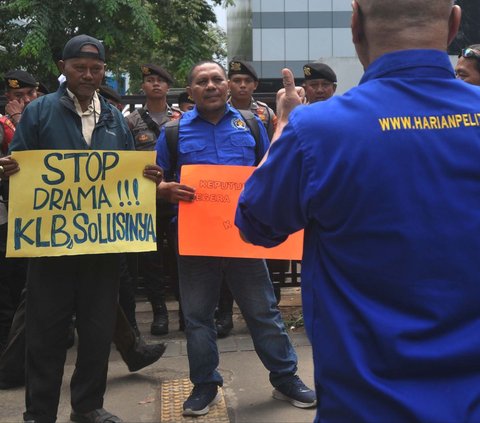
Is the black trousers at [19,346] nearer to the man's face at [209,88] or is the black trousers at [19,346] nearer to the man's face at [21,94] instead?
the man's face at [209,88]

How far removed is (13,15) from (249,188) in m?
10.7

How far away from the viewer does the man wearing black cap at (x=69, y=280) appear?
11.7 ft

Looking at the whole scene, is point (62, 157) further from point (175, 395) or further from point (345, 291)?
point (345, 291)

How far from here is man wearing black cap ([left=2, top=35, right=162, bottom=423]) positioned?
3.57m

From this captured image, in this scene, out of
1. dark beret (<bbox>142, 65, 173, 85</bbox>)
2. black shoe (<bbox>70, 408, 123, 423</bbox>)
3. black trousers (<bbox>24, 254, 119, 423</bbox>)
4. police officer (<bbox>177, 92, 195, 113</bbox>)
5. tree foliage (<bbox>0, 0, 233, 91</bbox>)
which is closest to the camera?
black trousers (<bbox>24, 254, 119, 423</bbox>)

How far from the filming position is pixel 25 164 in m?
3.61

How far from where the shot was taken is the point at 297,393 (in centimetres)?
412

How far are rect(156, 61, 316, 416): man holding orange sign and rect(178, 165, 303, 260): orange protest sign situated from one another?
72 mm

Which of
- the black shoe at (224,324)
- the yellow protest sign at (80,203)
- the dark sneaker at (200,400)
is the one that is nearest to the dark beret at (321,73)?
the black shoe at (224,324)

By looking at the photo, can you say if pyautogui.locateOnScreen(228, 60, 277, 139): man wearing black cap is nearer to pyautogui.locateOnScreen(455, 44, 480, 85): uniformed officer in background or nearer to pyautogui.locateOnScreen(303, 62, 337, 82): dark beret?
pyautogui.locateOnScreen(303, 62, 337, 82): dark beret

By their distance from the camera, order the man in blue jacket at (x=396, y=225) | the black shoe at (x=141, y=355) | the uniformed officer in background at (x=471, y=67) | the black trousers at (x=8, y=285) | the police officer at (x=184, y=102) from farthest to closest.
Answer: the police officer at (x=184, y=102)
the black trousers at (x=8, y=285)
the uniformed officer in background at (x=471, y=67)
the black shoe at (x=141, y=355)
the man in blue jacket at (x=396, y=225)

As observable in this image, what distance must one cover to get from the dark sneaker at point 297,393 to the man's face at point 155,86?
2.94m

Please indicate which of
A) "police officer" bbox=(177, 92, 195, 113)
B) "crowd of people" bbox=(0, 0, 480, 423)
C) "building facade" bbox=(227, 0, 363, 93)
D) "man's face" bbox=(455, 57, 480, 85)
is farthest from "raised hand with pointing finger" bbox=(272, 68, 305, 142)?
"building facade" bbox=(227, 0, 363, 93)

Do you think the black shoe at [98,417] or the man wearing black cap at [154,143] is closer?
the black shoe at [98,417]
